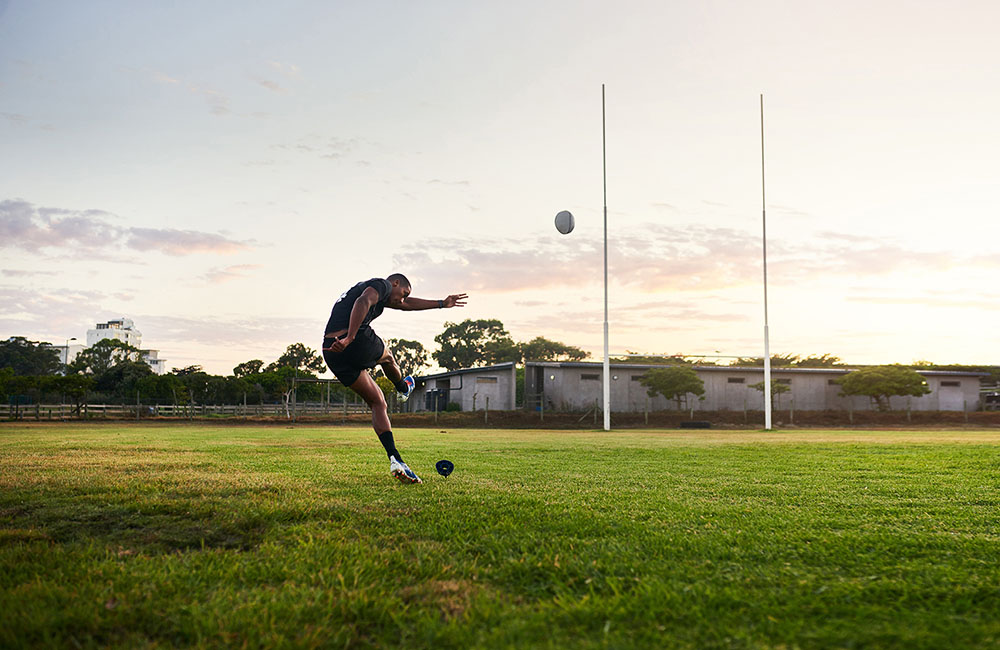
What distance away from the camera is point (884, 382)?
49.8m

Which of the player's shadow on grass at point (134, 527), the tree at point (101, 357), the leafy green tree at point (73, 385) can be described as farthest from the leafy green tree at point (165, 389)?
the player's shadow on grass at point (134, 527)

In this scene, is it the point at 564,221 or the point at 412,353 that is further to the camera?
the point at 412,353

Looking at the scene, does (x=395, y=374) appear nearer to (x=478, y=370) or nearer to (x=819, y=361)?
(x=478, y=370)

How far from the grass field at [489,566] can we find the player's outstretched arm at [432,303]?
1.90m

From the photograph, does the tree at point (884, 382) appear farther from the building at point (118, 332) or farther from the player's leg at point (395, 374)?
the building at point (118, 332)

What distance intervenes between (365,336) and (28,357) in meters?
95.4

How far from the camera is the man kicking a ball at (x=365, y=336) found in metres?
6.45

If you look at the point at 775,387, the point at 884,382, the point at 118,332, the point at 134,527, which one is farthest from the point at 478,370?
the point at 118,332

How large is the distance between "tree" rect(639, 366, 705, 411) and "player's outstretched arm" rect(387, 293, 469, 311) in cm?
4307

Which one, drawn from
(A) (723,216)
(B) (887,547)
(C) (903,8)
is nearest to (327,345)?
(B) (887,547)

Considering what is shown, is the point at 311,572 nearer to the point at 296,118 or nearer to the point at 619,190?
the point at 296,118

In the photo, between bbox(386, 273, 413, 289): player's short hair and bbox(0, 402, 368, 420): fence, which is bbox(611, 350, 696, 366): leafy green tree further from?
bbox(386, 273, 413, 289): player's short hair

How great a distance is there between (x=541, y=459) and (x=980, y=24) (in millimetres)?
16369

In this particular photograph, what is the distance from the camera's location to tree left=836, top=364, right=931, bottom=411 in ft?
162
